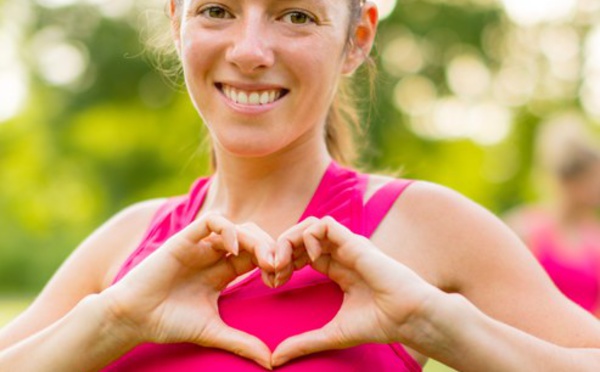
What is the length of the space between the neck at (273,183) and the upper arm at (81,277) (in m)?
0.29

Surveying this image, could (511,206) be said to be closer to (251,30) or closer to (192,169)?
(192,169)

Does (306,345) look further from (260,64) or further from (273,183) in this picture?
(260,64)

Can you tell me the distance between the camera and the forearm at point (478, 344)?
2059mm

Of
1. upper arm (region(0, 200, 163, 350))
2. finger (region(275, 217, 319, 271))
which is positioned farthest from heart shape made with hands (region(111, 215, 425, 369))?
upper arm (region(0, 200, 163, 350))

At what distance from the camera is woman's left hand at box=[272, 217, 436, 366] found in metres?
2.05

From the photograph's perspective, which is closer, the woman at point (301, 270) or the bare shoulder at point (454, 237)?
the woman at point (301, 270)

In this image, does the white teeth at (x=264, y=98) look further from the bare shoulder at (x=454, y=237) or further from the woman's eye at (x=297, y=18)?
the bare shoulder at (x=454, y=237)

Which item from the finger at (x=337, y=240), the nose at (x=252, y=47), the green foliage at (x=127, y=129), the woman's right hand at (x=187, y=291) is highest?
the nose at (x=252, y=47)

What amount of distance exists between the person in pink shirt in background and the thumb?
158 inches

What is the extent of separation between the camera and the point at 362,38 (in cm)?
259

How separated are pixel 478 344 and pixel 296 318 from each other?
41cm

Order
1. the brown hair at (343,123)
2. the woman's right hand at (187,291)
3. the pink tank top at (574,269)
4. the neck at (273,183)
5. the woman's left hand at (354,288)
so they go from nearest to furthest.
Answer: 1. the woman's left hand at (354,288)
2. the woman's right hand at (187,291)
3. the neck at (273,183)
4. the brown hair at (343,123)
5. the pink tank top at (574,269)

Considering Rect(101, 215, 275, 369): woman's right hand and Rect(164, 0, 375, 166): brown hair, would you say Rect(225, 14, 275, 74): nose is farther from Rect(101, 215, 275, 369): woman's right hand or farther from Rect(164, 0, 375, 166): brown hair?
Rect(164, 0, 375, 166): brown hair

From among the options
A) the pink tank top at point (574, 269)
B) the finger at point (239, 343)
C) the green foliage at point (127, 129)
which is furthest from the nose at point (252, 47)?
the green foliage at point (127, 129)
